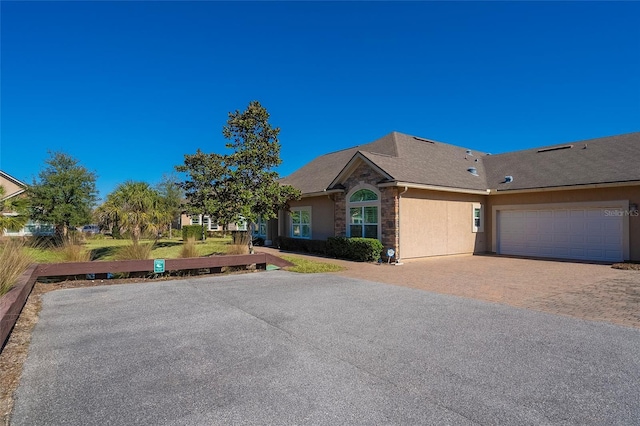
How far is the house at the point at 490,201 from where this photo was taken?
562 inches

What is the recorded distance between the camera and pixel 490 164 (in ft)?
68.9

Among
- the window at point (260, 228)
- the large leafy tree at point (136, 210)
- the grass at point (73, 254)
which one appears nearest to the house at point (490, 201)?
the window at point (260, 228)

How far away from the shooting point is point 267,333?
543 cm

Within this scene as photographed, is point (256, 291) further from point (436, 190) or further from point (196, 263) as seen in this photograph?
point (436, 190)

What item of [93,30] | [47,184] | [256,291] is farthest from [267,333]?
[47,184]

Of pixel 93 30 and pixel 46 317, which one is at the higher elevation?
pixel 93 30

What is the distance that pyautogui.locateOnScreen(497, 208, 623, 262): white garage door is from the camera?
14.2m

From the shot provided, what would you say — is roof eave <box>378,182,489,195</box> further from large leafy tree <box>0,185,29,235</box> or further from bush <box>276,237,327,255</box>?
large leafy tree <box>0,185,29,235</box>

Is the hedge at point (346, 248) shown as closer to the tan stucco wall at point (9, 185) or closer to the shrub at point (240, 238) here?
the shrub at point (240, 238)

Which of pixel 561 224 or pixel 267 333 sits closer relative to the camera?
pixel 267 333

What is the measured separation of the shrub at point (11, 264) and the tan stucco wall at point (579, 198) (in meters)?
18.6

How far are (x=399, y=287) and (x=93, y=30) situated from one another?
45.5 ft

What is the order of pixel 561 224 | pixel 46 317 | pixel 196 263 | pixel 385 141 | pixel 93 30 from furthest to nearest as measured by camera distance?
pixel 385 141
pixel 561 224
pixel 93 30
pixel 196 263
pixel 46 317

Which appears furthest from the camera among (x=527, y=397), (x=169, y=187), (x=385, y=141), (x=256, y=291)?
(x=169, y=187)
